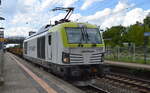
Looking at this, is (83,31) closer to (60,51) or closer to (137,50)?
(60,51)

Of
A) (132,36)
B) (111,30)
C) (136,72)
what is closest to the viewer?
(136,72)

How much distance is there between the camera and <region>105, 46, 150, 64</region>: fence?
83.6 feet

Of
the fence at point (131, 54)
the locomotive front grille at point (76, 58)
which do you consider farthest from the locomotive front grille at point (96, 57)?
the fence at point (131, 54)

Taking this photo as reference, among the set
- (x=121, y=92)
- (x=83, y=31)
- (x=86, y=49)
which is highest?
(x=83, y=31)

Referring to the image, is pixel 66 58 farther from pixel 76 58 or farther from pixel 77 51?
pixel 77 51

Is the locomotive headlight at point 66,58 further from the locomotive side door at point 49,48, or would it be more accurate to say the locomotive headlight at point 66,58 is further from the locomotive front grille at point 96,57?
the locomotive side door at point 49,48

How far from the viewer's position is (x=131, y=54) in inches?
1109

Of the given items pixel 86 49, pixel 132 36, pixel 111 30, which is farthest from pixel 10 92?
pixel 111 30

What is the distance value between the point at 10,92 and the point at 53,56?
14.8 ft

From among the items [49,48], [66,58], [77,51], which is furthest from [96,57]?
[49,48]

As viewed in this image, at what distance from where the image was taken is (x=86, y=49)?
520 inches

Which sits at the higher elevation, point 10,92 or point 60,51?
point 60,51

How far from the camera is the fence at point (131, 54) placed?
25.5 meters

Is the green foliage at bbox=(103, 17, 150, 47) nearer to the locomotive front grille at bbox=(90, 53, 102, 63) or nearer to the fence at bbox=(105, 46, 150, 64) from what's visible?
the fence at bbox=(105, 46, 150, 64)
